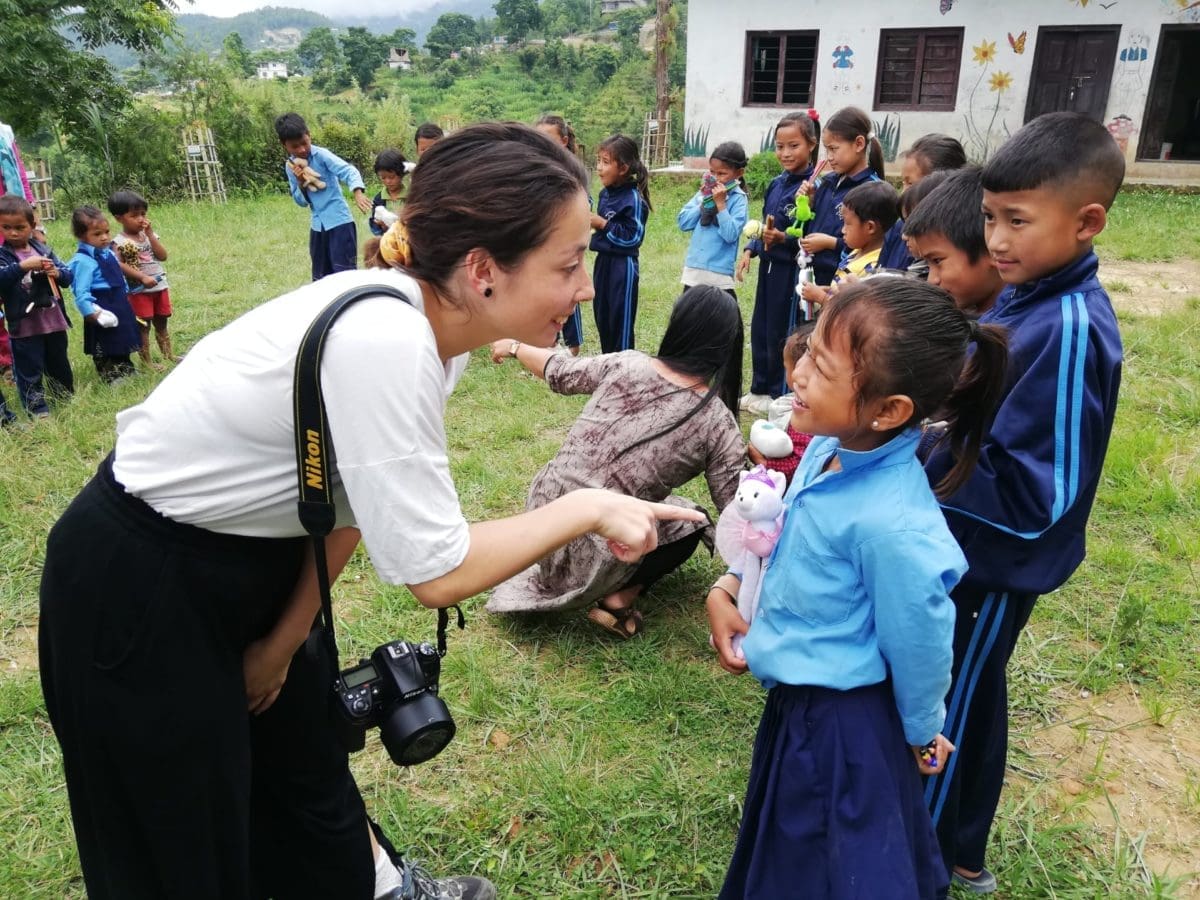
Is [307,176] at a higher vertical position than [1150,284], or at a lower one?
higher

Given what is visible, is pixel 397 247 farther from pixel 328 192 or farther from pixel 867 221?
pixel 328 192

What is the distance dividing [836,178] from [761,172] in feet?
31.4

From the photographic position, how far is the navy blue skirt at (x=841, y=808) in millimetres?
1423

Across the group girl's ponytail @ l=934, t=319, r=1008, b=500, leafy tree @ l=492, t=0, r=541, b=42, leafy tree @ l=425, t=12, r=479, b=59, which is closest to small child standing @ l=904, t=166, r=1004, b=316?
girl's ponytail @ l=934, t=319, r=1008, b=500

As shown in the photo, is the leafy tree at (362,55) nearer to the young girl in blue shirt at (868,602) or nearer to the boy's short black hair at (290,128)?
the boy's short black hair at (290,128)

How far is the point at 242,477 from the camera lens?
47.4 inches

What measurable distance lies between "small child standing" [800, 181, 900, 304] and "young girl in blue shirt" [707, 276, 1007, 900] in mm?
2349

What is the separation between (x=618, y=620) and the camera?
2926 millimetres

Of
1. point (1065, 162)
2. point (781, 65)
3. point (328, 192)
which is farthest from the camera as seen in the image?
point (781, 65)

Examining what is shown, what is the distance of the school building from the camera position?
12898 mm

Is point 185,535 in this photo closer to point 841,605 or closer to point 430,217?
point 430,217

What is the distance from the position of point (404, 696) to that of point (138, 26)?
61.9 feet

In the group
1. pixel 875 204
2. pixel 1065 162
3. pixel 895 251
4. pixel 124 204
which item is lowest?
pixel 124 204

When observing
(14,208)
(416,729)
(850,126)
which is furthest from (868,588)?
(14,208)
